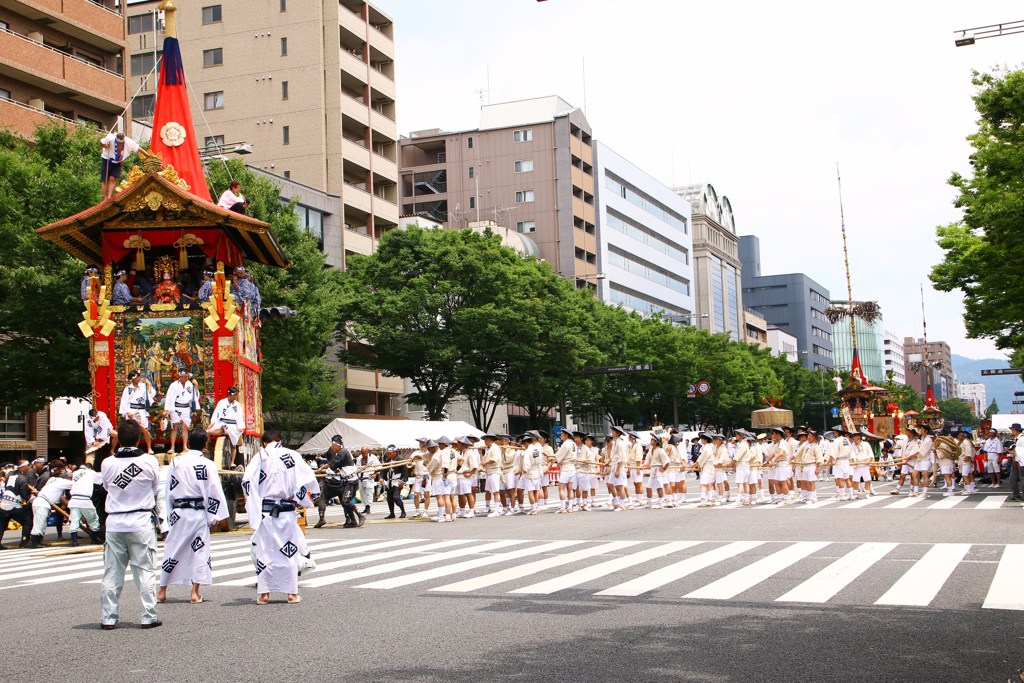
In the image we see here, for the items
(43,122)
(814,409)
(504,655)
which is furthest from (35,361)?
(814,409)

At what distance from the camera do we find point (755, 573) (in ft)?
36.7

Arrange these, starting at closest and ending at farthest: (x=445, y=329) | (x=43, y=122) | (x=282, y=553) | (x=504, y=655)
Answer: (x=504, y=655)
(x=282, y=553)
(x=43, y=122)
(x=445, y=329)

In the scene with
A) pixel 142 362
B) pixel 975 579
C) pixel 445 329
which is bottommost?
pixel 975 579

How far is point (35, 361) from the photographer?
82.3 ft

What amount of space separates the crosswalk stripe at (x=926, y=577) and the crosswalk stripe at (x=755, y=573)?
1308 millimetres

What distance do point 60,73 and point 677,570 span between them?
110ft

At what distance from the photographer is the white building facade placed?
262ft

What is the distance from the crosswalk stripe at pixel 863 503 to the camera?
22.0 meters

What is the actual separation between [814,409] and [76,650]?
10301cm

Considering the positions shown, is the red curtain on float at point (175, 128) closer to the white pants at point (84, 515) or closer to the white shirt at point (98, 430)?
the white shirt at point (98, 430)

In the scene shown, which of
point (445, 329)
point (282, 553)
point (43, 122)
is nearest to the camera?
point (282, 553)

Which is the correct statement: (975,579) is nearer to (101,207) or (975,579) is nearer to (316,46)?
(101,207)

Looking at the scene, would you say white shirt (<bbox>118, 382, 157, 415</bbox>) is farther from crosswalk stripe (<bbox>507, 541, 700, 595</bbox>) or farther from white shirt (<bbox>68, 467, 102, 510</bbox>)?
crosswalk stripe (<bbox>507, 541, 700, 595</bbox>)

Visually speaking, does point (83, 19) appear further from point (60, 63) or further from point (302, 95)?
point (302, 95)
